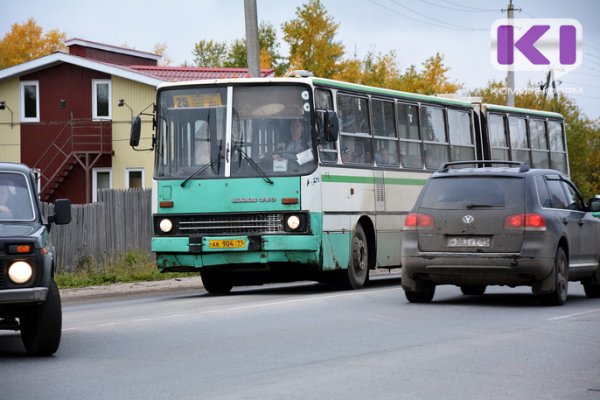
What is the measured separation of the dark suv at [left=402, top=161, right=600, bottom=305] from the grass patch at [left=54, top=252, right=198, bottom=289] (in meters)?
9.96

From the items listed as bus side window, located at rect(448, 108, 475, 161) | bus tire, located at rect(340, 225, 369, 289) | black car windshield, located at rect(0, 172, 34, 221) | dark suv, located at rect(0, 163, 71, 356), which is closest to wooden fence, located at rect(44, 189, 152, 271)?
bus side window, located at rect(448, 108, 475, 161)

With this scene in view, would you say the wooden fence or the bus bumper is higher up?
the wooden fence

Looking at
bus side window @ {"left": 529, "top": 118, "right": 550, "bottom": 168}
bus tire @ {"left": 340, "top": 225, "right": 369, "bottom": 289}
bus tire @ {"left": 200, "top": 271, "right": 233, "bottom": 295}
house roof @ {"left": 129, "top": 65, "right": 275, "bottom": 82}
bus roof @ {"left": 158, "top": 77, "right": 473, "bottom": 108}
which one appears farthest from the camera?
house roof @ {"left": 129, "top": 65, "right": 275, "bottom": 82}

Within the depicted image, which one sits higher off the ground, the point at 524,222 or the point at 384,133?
the point at 384,133

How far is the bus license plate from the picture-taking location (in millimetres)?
19469

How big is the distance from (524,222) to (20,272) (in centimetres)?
723

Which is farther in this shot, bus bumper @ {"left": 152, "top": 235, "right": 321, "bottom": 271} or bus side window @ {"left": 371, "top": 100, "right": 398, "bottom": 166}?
bus side window @ {"left": 371, "top": 100, "right": 398, "bottom": 166}

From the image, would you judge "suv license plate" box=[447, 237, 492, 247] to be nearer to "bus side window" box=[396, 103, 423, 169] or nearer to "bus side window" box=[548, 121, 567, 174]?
"bus side window" box=[396, 103, 423, 169]

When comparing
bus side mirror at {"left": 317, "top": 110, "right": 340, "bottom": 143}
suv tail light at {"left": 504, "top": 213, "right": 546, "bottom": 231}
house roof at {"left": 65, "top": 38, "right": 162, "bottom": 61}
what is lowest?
suv tail light at {"left": 504, "top": 213, "right": 546, "bottom": 231}

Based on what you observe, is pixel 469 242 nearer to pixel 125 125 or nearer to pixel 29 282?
pixel 29 282

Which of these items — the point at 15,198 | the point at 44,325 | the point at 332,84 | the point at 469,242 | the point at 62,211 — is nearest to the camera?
the point at 44,325

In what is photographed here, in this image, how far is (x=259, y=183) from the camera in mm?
19609

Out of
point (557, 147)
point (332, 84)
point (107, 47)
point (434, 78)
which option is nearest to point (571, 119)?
point (434, 78)

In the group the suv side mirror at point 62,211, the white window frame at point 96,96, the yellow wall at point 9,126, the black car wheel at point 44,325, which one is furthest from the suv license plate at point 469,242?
the yellow wall at point 9,126
